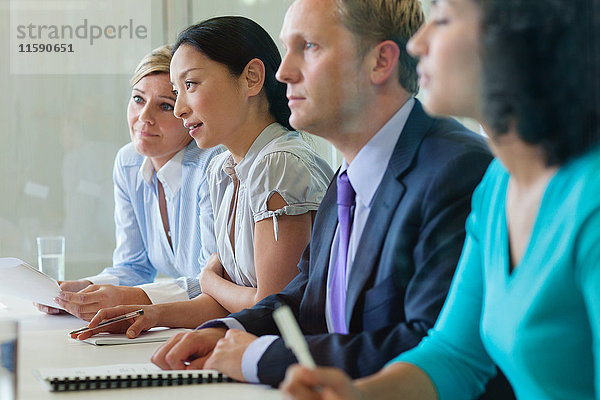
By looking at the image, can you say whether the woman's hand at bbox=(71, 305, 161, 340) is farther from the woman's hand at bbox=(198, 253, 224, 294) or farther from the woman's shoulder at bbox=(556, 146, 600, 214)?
the woman's shoulder at bbox=(556, 146, 600, 214)

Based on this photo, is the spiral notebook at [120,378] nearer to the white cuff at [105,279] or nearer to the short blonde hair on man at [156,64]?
the white cuff at [105,279]

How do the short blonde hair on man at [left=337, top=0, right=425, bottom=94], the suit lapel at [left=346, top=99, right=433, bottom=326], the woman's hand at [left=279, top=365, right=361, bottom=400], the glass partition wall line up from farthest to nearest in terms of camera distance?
the glass partition wall → the short blonde hair on man at [left=337, top=0, right=425, bottom=94] → the suit lapel at [left=346, top=99, right=433, bottom=326] → the woman's hand at [left=279, top=365, right=361, bottom=400]

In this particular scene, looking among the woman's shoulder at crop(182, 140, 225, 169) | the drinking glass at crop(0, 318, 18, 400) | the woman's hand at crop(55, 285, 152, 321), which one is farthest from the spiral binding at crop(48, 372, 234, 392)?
the woman's shoulder at crop(182, 140, 225, 169)

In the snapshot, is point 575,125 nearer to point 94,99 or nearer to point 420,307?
point 420,307

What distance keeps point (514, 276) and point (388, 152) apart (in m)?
0.45

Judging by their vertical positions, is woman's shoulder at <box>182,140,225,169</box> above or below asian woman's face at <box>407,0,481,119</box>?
below

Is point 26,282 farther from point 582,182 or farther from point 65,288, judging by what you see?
point 582,182

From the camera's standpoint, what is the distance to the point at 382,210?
1054mm

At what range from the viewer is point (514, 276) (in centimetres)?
70

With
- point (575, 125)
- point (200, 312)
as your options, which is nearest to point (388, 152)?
point (575, 125)

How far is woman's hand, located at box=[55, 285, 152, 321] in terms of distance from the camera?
1.57 m

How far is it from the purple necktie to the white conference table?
23 cm

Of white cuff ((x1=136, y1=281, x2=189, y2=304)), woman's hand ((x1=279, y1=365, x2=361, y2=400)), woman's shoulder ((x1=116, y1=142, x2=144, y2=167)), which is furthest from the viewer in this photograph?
woman's shoulder ((x1=116, y1=142, x2=144, y2=167))

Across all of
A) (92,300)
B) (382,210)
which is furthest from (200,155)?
(382,210)
